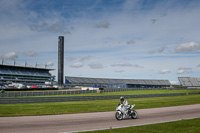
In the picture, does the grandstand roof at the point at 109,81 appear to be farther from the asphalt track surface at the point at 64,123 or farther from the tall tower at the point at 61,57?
the asphalt track surface at the point at 64,123

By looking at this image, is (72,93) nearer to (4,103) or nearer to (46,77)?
(4,103)

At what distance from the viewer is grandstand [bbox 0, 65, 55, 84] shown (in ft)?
336

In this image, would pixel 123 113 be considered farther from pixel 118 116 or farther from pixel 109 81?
pixel 109 81

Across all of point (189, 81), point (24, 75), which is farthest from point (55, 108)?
point (189, 81)

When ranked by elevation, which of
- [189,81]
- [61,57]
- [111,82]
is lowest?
[189,81]

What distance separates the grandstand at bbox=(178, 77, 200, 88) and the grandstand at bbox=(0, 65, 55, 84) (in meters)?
76.1

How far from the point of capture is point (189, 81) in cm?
11450

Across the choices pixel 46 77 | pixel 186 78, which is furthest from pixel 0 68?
pixel 186 78

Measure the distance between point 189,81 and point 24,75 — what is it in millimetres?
89856

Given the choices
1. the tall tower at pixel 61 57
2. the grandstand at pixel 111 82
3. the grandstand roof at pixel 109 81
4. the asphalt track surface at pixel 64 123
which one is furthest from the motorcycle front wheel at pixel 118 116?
the grandstand roof at pixel 109 81

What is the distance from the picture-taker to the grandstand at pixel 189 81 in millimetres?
112188

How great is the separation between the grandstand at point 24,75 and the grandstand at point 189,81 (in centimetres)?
7610

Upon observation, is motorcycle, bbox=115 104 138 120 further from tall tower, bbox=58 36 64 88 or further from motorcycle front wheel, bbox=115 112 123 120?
tall tower, bbox=58 36 64 88

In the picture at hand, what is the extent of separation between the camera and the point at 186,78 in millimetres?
116438
